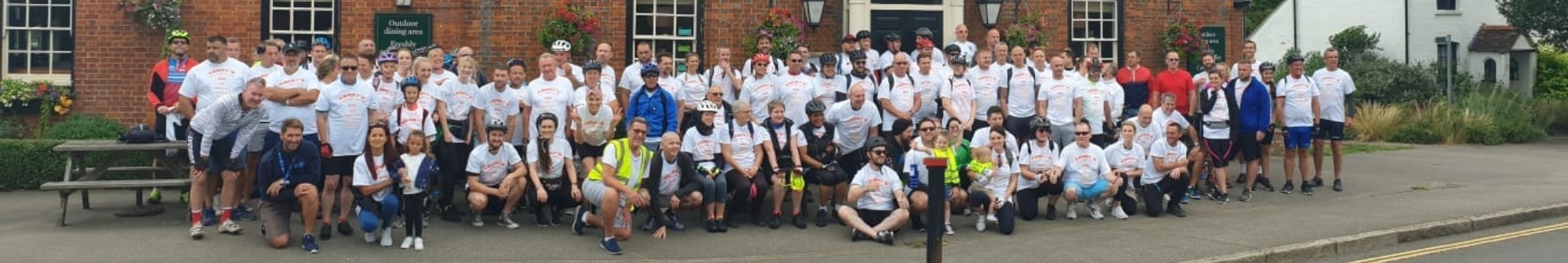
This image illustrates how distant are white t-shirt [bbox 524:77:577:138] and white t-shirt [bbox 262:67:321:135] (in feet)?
6.04

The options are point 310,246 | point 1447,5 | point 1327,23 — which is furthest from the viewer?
point 1327,23

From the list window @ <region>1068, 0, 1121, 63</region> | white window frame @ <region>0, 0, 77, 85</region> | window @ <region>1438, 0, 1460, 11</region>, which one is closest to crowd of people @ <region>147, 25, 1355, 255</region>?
white window frame @ <region>0, 0, 77, 85</region>

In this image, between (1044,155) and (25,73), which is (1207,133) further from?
(25,73)

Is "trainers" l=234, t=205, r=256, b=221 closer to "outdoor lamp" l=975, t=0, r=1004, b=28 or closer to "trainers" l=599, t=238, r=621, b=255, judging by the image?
"trainers" l=599, t=238, r=621, b=255

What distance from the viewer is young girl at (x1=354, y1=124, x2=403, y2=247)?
10.3 meters

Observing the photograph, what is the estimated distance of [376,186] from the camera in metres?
10.3

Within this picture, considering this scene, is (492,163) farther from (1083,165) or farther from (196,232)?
(1083,165)

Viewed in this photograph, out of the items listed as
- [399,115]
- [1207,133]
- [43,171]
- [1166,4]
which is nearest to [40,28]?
[43,171]

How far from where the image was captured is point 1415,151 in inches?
789

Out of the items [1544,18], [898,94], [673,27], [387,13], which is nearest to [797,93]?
[898,94]

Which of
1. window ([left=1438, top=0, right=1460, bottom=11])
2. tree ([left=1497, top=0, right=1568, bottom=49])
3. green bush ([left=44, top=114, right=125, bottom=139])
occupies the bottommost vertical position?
green bush ([left=44, top=114, right=125, bottom=139])

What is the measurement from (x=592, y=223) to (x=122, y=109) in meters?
8.94

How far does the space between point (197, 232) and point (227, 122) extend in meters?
0.90

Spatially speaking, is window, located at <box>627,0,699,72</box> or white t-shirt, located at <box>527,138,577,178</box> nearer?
white t-shirt, located at <box>527,138,577,178</box>
